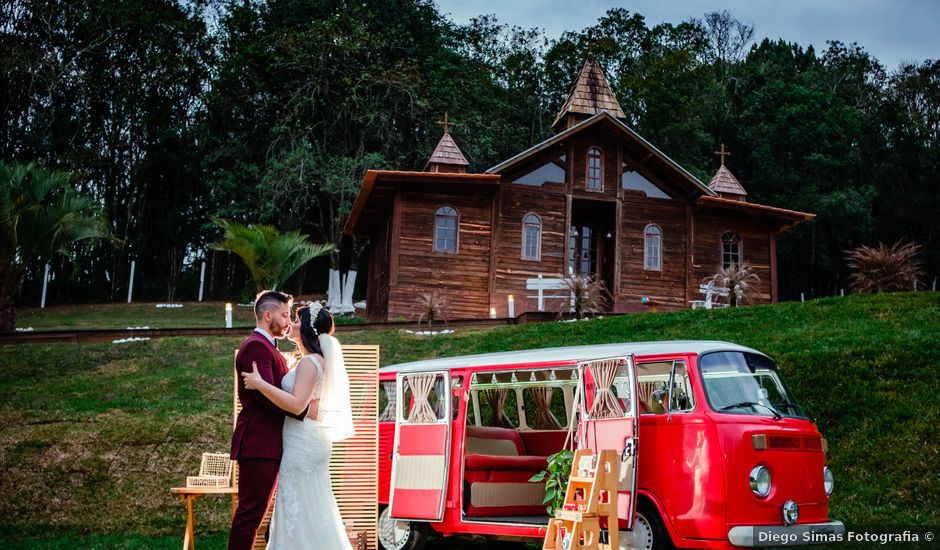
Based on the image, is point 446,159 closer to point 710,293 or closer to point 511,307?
point 511,307

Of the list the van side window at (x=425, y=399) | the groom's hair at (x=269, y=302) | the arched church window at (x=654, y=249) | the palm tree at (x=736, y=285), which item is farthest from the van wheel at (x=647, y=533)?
the arched church window at (x=654, y=249)

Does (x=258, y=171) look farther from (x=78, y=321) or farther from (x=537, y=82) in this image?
(x=537, y=82)

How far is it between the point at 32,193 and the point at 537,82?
32.1m

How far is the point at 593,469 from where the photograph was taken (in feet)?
24.5

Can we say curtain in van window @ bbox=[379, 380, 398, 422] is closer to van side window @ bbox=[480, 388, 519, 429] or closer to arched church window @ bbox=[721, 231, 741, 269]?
van side window @ bbox=[480, 388, 519, 429]

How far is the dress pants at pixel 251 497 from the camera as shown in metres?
5.78

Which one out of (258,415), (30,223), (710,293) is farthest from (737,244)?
(258,415)

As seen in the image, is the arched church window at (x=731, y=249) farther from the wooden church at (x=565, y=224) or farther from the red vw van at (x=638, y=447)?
the red vw van at (x=638, y=447)

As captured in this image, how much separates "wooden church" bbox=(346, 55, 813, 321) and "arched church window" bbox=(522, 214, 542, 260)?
0.03m

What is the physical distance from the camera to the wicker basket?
840 centimetres

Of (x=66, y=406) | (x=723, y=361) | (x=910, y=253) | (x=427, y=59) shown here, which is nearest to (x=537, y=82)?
(x=427, y=59)

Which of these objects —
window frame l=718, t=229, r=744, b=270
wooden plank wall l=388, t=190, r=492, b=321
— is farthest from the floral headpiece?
window frame l=718, t=229, r=744, b=270

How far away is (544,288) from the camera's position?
25.0m

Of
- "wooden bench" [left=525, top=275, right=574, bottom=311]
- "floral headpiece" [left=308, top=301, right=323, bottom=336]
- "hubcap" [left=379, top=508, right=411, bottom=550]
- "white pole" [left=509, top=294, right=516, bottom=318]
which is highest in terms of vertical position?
"wooden bench" [left=525, top=275, right=574, bottom=311]
